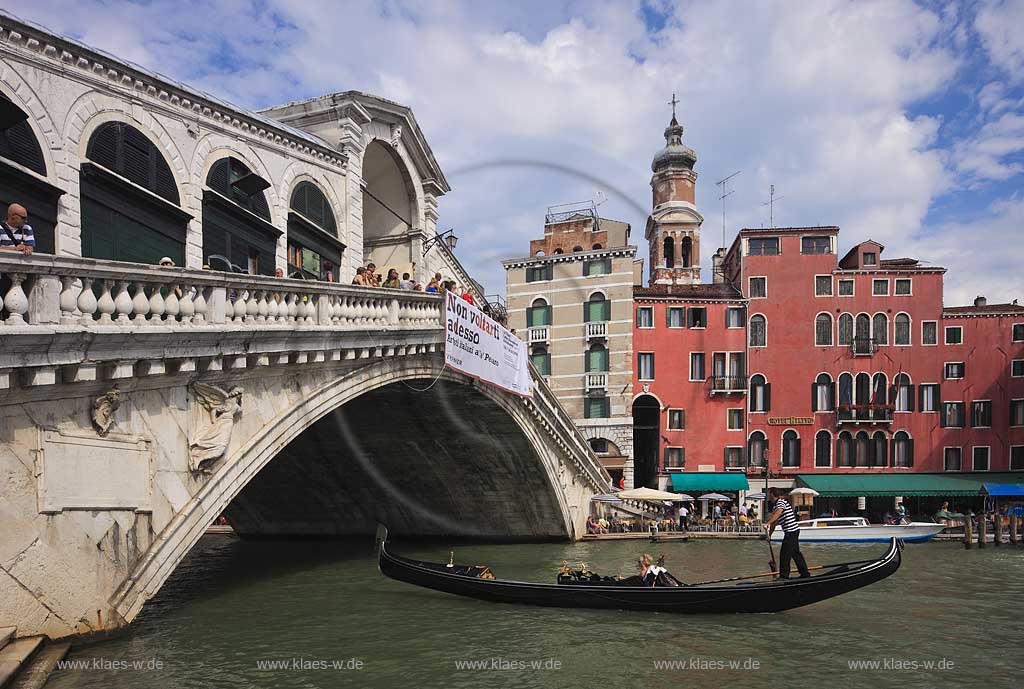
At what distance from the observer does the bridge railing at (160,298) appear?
6301 mm

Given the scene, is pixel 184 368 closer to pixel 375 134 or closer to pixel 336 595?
pixel 336 595

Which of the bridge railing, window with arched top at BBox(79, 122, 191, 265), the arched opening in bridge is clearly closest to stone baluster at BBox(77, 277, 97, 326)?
the bridge railing

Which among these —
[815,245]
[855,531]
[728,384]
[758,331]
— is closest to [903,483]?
[855,531]

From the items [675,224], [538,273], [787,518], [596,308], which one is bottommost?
[787,518]

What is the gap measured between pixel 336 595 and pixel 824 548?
1441 cm

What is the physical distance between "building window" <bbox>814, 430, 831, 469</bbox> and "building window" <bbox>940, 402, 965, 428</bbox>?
4.42 meters

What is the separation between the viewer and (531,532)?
75.5 ft

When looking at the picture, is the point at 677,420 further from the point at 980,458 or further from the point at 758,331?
the point at 980,458

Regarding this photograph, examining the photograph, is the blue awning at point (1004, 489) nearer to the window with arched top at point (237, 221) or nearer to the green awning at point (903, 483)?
the green awning at point (903, 483)

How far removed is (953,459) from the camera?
28.0 m

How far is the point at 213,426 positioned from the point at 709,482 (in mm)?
23005

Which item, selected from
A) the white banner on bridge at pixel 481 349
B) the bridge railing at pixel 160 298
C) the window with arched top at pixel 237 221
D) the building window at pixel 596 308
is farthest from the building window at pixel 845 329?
the window with arched top at pixel 237 221

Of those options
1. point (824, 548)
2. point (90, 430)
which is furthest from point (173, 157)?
point (824, 548)

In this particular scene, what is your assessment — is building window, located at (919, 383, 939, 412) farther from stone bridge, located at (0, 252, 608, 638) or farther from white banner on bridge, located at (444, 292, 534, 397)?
stone bridge, located at (0, 252, 608, 638)
